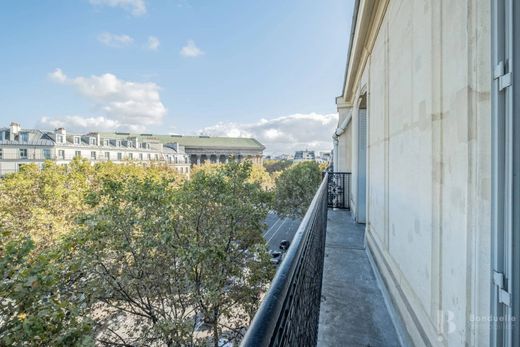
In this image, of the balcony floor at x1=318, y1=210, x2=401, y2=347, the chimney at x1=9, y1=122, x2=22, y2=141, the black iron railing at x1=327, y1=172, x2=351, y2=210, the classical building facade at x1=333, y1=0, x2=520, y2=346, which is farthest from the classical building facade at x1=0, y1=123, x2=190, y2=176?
the classical building facade at x1=333, y1=0, x2=520, y2=346

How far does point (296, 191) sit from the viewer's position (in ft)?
73.0

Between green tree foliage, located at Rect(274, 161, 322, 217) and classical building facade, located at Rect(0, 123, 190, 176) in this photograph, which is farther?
classical building facade, located at Rect(0, 123, 190, 176)

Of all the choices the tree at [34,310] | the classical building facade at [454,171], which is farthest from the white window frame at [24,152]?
the classical building facade at [454,171]

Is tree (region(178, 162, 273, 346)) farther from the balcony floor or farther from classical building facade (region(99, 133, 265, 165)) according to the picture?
classical building facade (region(99, 133, 265, 165))

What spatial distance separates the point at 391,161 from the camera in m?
2.87

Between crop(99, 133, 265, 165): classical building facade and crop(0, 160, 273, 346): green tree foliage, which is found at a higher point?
crop(99, 133, 265, 165): classical building facade

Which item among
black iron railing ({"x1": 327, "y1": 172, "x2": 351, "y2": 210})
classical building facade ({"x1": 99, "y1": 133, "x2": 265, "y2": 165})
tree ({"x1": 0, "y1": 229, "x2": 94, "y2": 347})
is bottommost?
tree ({"x1": 0, "y1": 229, "x2": 94, "y2": 347})

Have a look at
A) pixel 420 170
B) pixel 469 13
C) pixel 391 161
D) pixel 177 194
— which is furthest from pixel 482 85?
pixel 177 194

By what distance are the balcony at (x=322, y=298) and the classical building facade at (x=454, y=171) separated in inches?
11.1

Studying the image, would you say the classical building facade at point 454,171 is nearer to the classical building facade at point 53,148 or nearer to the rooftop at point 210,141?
the classical building facade at point 53,148

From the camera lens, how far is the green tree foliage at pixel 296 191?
21.7 meters

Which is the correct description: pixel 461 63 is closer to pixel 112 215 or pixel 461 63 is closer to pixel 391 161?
pixel 391 161

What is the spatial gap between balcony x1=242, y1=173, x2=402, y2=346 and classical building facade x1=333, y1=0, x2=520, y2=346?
11.1 inches

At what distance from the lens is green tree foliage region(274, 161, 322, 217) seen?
21656 millimetres
